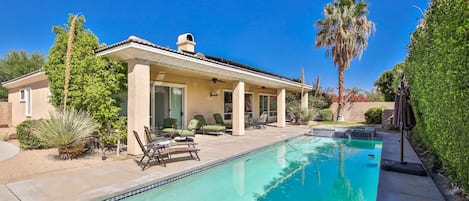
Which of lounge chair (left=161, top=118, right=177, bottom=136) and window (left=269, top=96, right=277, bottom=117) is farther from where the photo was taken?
window (left=269, top=96, right=277, bottom=117)

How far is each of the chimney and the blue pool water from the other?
9975 millimetres

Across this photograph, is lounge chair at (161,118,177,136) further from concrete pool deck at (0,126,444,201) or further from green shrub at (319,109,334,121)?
green shrub at (319,109,334,121)

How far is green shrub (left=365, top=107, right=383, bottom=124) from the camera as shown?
19.6m

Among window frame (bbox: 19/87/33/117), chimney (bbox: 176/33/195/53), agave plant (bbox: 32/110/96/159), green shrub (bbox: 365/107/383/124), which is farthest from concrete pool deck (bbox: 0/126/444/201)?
green shrub (bbox: 365/107/383/124)

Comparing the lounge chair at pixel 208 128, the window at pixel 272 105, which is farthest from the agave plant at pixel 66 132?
the window at pixel 272 105

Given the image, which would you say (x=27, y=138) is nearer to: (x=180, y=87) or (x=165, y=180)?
(x=180, y=87)

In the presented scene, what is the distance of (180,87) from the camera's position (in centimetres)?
1273

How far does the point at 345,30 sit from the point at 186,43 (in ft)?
44.4

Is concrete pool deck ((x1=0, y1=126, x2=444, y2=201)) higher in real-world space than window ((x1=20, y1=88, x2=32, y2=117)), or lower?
lower

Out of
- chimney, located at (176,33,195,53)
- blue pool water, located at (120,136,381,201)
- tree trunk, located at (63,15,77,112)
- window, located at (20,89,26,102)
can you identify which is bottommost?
blue pool water, located at (120,136,381,201)

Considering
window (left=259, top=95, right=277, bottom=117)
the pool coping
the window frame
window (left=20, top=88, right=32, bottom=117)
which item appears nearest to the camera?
the pool coping

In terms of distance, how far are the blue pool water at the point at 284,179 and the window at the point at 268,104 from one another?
11.7 metres

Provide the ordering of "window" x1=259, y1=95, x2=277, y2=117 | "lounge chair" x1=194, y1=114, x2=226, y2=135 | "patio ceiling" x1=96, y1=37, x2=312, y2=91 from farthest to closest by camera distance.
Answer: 1. "window" x1=259, y1=95, x2=277, y2=117
2. "lounge chair" x1=194, y1=114, x2=226, y2=135
3. "patio ceiling" x1=96, y1=37, x2=312, y2=91

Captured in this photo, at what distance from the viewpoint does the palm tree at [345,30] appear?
19.9 m
